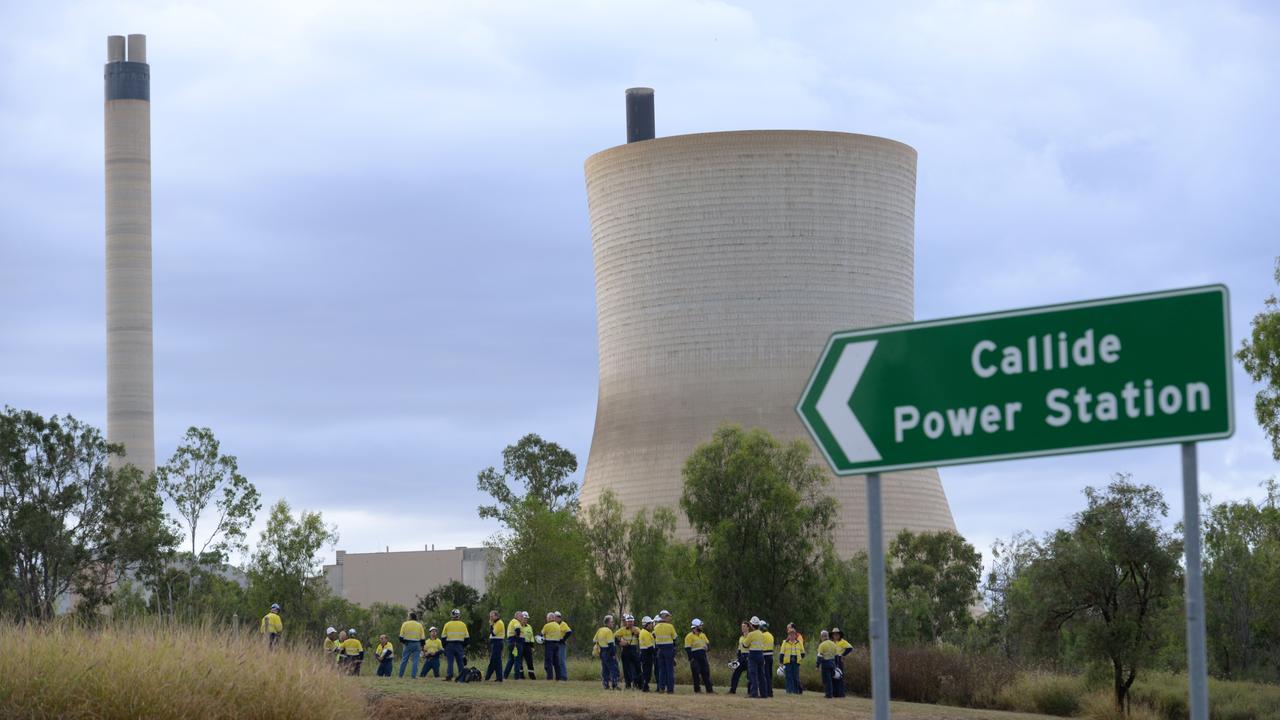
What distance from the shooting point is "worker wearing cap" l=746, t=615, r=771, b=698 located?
21047 mm

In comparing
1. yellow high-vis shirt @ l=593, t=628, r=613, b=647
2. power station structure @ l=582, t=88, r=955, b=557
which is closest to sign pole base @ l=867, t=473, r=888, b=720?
yellow high-vis shirt @ l=593, t=628, r=613, b=647

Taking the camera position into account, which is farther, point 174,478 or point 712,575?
point 174,478

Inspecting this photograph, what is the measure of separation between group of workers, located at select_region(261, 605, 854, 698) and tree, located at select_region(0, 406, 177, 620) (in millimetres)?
21609

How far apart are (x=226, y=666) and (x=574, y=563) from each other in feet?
116

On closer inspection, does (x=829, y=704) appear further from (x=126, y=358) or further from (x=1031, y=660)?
(x=126, y=358)

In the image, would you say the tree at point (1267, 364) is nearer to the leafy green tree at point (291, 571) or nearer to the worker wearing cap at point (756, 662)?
the worker wearing cap at point (756, 662)

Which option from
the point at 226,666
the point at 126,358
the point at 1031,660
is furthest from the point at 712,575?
the point at 126,358

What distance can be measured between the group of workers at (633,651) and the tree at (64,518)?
21609 mm

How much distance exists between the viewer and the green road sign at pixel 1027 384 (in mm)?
4395

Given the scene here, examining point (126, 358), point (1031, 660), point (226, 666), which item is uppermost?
point (126, 358)

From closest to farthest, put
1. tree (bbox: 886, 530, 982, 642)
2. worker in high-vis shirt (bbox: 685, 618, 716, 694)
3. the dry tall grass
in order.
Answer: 1. the dry tall grass
2. worker in high-vis shirt (bbox: 685, 618, 716, 694)
3. tree (bbox: 886, 530, 982, 642)

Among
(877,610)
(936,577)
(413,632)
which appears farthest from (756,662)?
(936,577)

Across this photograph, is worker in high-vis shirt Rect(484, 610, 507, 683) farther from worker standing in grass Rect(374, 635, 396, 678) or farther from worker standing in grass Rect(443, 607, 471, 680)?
worker standing in grass Rect(374, 635, 396, 678)

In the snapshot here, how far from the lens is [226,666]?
11.4m
